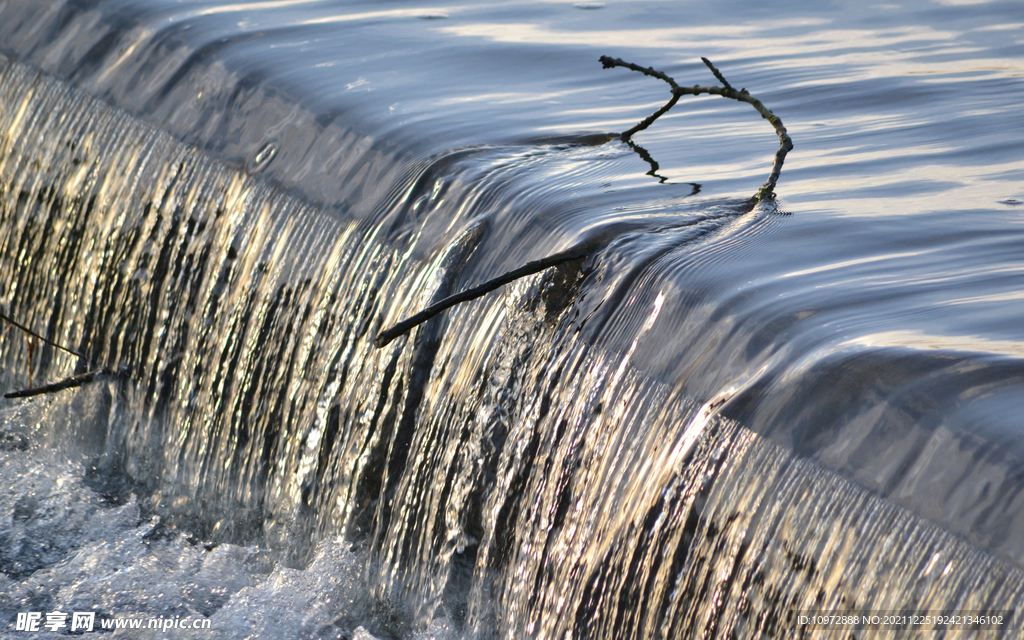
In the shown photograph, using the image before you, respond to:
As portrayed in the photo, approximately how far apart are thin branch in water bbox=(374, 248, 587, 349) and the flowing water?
0.29 ft

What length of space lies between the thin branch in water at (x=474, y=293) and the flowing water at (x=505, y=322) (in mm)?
88

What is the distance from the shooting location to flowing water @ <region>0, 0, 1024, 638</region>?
2320 mm

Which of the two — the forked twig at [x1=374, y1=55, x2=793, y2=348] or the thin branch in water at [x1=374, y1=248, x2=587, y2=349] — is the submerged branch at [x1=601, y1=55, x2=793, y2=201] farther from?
the thin branch in water at [x1=374, y1=248, x2=587, y2=349]

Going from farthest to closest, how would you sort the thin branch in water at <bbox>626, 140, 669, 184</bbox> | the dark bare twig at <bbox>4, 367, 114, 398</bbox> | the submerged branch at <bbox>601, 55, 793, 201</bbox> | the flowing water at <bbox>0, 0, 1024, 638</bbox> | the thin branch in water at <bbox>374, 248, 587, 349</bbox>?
the dark bare twig at <bbox>4, 367, 114, 398</bbox>
the thin branch in water at <bbox>626, 140, 669, 184</bbox>
the submerged branch at <bbox>601, 55, 793, 201</bbox>
the thin branch in water at <bbox>374, 248, 587, 349</bbox>
the flowing water at <bbox>0, 0, 1024, 638</bbox>

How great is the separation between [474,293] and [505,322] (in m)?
0.33

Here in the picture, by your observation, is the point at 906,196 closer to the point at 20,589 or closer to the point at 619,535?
the point at 619,535

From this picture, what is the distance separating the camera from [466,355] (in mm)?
3119

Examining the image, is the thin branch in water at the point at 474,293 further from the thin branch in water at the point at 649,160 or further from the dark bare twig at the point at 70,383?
the dark bare twig at the point at 70,383

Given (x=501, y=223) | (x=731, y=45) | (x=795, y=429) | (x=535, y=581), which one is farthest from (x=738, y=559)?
(x=731, y=45)

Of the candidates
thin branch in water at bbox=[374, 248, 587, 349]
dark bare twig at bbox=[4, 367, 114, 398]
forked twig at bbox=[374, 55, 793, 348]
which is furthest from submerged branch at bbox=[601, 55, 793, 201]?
dark bare twig at bbox=[4, 367, 114, 398]

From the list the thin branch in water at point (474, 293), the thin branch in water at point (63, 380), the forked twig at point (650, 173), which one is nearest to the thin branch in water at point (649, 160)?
the forked twig at point (650, 173)

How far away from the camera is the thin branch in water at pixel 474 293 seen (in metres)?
2.57

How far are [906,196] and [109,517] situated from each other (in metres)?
2.72

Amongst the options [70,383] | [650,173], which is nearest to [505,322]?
[650,173]
